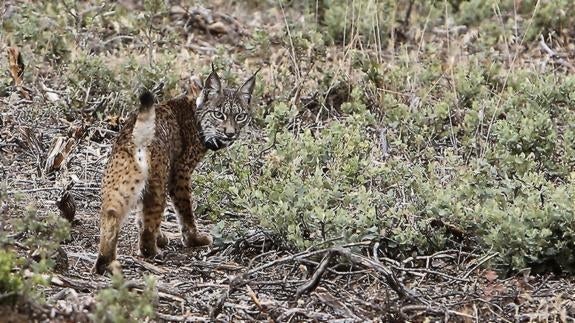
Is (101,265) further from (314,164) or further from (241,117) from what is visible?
(314,164)

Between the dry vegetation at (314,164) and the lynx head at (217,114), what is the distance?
0.98ft

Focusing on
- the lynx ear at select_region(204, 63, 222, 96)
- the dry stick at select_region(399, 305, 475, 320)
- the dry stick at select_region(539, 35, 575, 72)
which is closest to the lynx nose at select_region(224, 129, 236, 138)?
the lynx ear at select_region(204, 63, 222, 96)

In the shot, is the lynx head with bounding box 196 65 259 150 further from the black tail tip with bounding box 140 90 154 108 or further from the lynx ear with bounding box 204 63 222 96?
the black tail tip with bounding box 140 90 154 108

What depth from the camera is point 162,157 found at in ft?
19.0

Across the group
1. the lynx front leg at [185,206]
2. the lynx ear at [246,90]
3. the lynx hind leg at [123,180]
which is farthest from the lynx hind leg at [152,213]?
the lynx ear at [246,90]

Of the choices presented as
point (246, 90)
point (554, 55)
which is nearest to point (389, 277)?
point (246, 90)

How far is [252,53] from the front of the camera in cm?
947

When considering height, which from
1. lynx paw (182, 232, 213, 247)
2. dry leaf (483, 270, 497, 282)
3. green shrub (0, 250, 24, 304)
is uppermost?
green shrub (0, 250, 24, 304)

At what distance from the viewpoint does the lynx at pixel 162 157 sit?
545cm

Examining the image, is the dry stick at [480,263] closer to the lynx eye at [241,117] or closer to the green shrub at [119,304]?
the lynx eye at [241,117]

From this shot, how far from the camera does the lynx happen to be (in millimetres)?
5453

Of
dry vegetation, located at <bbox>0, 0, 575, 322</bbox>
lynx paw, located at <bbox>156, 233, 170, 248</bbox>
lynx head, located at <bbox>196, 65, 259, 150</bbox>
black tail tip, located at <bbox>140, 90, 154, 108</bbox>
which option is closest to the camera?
dry vegetation, located at <bbox>0, 0, 575, 322</bbox>

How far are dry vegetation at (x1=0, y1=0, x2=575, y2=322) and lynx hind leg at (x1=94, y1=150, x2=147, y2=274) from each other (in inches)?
6.6

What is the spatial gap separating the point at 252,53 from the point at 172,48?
2.22 ft
